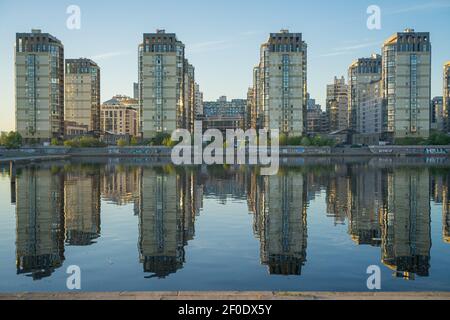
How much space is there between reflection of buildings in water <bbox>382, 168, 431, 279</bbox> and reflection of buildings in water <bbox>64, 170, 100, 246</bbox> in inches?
541

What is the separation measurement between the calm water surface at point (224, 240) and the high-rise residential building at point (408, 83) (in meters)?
132

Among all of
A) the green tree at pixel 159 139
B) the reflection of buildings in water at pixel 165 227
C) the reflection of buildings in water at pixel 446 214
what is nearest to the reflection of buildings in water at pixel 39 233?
the reflection of buildings in water at pixel 165 227

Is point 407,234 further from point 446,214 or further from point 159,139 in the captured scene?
point 159,139

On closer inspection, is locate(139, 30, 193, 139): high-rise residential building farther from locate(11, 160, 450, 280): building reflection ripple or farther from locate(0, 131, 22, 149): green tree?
locate(11, 160, 450, 280): building reflection ripple

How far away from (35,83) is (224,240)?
512 ft

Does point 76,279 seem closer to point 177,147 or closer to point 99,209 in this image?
point 99,209

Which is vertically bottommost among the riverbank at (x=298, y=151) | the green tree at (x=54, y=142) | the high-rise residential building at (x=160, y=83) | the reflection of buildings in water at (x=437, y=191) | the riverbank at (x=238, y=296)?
the reflection of buildings in water at (x=437, y=191)

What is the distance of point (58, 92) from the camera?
543 feet

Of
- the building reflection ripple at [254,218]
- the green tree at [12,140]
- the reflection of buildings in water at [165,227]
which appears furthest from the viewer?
the green tree at [12,140]

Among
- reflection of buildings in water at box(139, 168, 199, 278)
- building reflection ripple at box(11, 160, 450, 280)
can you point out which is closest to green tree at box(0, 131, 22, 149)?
building reflection ripple at box(11, 160, 450, 280)

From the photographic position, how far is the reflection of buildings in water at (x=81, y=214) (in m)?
22.8

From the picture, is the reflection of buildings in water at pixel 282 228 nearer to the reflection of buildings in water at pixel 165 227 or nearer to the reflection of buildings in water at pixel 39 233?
the reflection of buildings in water at pixel 165 227

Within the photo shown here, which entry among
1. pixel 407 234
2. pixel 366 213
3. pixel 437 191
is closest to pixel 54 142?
pixel 437 191
